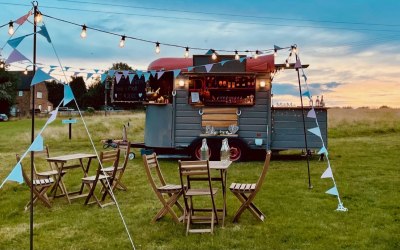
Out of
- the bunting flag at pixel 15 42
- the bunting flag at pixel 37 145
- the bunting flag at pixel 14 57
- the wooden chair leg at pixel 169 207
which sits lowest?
the wooden chair leg at pixel 169 207

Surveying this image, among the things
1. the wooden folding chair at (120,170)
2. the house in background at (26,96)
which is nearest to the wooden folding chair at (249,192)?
the wooden folding chair at (120,170)

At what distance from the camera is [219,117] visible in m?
13.3

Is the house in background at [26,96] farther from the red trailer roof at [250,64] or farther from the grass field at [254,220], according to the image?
the grass field at [254,220]

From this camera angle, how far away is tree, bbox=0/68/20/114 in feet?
136

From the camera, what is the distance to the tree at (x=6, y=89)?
136ft

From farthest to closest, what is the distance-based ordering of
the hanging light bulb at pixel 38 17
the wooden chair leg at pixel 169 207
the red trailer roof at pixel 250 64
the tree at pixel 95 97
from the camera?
the tree at pixel 95 97
the red trailer roof at pixel 250 64
the wooden chair leg at pixel 169 207
the hanging light bulb at pixel 38 17

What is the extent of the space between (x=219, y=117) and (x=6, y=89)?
1350 inches

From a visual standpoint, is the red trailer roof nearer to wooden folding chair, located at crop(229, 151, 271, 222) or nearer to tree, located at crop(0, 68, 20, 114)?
wooden folding chair, located at crop(229, 151, 271, 222)

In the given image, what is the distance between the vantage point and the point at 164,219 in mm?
6539

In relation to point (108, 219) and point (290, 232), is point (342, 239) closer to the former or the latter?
point (290, 232)

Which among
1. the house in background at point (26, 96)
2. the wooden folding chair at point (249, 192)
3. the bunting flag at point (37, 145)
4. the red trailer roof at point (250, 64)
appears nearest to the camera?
the bunting flag at point (37, 145)

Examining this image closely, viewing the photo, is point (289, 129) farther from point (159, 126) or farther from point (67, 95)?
point (67, 95)

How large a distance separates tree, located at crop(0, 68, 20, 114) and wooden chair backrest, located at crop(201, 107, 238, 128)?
3280cm

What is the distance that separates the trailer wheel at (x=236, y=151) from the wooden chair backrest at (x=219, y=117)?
22.7 inches
